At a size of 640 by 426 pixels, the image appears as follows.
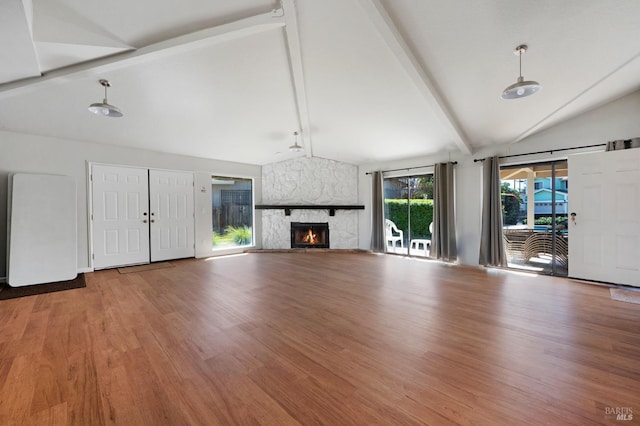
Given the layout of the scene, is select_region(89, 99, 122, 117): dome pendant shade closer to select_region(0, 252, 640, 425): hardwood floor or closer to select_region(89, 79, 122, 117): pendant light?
select_region(89, 79, 122, 117): pendant light

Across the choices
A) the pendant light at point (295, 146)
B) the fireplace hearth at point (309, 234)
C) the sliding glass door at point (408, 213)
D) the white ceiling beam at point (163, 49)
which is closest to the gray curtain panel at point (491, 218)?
the sliding glass door at point (408, 213)

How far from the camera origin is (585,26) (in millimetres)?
2469

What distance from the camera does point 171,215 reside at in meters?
5.96

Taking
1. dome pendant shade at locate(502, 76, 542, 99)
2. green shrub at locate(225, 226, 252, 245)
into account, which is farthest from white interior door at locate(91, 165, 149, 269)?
dome pendant shade at locate(502, 76, 542, 99)

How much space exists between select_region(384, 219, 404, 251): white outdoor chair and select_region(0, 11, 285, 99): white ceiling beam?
5.25 meters

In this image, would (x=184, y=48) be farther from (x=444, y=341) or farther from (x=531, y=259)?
(x=531, y=259)

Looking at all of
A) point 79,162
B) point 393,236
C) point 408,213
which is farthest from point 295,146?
point 79,162

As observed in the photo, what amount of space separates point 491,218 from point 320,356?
443 cm

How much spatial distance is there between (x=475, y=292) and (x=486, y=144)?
10.1ft

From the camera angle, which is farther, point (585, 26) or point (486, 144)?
point (486, 144)

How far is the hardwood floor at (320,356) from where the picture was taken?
4.91ft

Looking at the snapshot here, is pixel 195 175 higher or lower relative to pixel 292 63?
lower

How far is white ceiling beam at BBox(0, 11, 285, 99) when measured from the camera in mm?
2652

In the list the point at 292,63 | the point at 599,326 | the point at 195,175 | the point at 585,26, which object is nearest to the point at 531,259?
the point at 599,326
